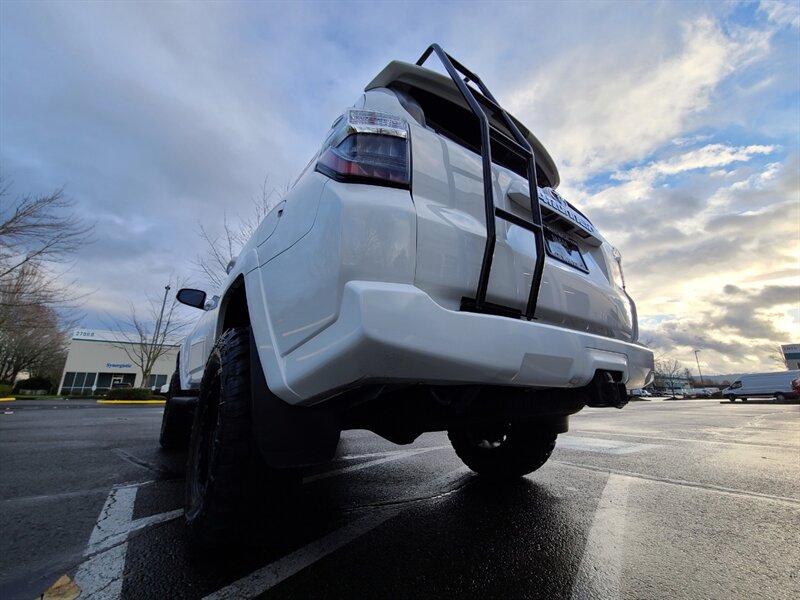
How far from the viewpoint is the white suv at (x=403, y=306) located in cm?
116

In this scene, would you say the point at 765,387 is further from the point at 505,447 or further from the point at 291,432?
the point at 291,432

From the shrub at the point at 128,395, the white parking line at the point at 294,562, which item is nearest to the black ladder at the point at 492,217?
the white parking line at the point at 294,562

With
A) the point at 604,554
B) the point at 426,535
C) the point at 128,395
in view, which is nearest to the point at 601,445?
the point at 604,554

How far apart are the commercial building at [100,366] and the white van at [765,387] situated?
49553 millimetres

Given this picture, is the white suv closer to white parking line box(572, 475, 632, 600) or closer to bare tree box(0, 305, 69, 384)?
white parking line box(572, 475, 632, 600)

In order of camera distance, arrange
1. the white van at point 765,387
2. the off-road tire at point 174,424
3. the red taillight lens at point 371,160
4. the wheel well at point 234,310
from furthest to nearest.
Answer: the white van at point 765,387 < the off-road tire at point 174,424 < the wheel well at point 234,310 < the red taillight lens at point 371,160

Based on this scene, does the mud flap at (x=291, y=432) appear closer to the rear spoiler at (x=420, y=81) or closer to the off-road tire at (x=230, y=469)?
the off-road tire at (x=230, y=469)

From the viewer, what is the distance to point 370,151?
1.40 meters

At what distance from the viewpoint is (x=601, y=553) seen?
1.85m

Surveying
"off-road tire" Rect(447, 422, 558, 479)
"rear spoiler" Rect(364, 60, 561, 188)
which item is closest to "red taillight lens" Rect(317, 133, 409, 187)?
"rear spoiler" Rect(364, 60, 561, 188)

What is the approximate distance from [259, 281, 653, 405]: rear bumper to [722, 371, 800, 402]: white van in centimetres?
3887

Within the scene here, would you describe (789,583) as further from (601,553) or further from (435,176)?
(435,176)

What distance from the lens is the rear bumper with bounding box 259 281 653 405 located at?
1.07m

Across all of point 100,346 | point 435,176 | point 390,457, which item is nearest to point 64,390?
point 100,346
